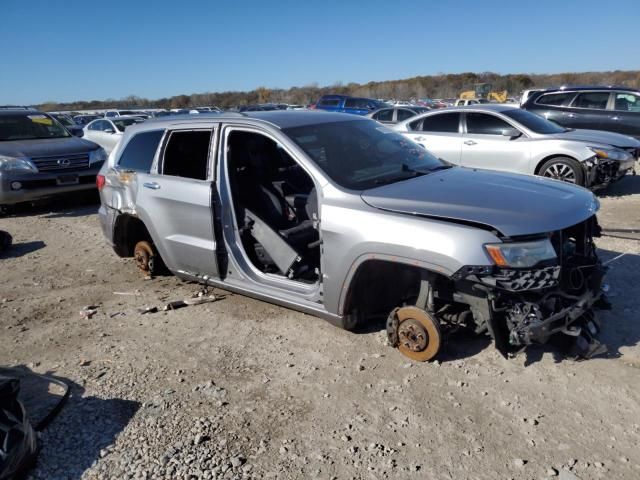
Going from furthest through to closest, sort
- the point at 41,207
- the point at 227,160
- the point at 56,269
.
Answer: the point at 41,207 < the point at 56,269 < the point at 227,160

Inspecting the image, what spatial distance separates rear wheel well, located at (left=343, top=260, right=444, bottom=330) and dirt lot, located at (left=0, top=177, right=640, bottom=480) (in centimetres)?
29

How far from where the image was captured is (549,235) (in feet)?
10.3

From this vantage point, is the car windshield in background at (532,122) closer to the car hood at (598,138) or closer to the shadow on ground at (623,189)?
the car hood at (598,138)

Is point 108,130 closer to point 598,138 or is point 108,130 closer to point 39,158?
point 39,158

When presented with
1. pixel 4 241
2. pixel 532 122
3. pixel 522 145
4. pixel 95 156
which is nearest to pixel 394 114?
pixel 532 122

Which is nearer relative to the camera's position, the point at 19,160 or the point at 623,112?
the point at 19,160

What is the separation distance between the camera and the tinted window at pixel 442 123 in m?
9.55

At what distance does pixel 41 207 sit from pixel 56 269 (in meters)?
4.63

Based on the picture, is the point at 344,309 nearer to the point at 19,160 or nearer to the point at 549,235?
the point at 549,235

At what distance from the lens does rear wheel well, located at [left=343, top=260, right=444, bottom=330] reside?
3582 millimetres

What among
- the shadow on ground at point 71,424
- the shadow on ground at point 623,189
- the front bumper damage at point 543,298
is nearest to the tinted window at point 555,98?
the shadow on ground at point 623,189

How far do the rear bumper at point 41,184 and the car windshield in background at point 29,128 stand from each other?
1313mm

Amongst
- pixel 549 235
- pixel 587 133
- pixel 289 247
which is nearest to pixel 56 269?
pixel 289 247

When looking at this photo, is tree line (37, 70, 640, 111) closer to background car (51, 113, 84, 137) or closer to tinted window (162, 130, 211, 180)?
background car (51, 113, 84, 137)
